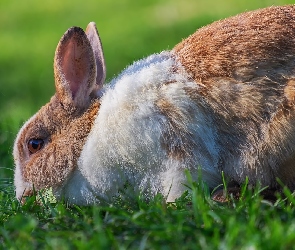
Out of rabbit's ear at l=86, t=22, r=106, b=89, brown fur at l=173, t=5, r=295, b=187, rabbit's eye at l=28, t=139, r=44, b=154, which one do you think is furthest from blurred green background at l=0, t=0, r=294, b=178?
brown fur at l=173, t=5, r=295, b=187

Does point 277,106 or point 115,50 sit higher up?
point 277,106

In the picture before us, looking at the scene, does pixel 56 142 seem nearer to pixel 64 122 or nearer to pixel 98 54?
pixel 64 122

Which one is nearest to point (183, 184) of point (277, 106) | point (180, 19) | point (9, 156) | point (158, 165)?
point (158, 165)

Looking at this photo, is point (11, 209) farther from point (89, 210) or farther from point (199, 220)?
point (199, 220)

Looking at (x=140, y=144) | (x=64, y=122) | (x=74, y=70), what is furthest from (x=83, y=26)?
(x=140, y=144)

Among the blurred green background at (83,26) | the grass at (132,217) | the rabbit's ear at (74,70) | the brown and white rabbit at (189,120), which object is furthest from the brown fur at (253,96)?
the blurred green background at (83,26)

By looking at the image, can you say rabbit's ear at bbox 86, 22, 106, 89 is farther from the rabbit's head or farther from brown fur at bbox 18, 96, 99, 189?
brown fur at bbox 18, 96, 99, 189
